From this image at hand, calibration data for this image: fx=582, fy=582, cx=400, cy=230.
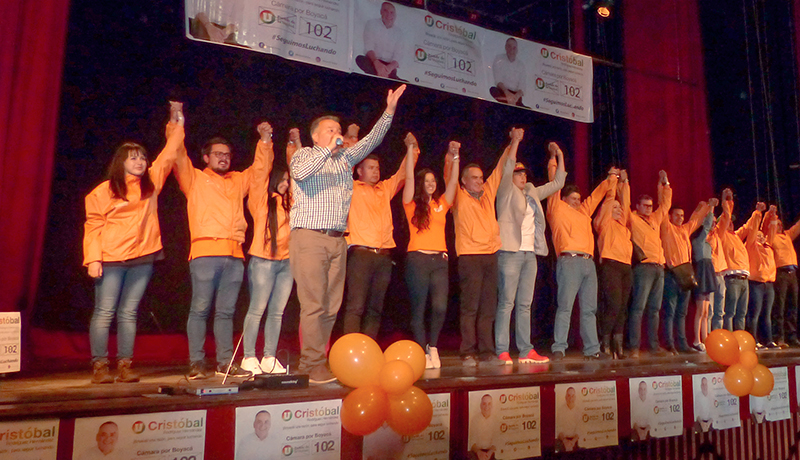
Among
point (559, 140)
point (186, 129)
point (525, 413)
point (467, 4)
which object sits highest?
point (467, 4)

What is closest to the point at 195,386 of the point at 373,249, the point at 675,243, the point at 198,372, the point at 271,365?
the point at 198,372

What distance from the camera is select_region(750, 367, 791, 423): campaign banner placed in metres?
3.87

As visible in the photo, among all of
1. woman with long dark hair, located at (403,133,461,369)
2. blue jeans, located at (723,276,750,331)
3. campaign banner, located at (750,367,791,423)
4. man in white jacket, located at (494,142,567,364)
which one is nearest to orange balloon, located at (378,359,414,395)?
woman with long dark hair, located at (403,133,461,369)

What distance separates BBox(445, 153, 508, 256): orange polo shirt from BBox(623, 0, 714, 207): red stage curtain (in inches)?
105

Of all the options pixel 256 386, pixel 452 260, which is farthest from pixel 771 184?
pixel 256 386

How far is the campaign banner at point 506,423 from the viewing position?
2758mm

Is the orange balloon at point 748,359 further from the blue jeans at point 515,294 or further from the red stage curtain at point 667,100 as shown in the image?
the red stage curtain at point 667,100

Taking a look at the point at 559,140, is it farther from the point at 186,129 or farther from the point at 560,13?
the point at 186,129

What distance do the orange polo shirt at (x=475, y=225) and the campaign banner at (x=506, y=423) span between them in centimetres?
133

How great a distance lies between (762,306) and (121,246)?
21.3ft

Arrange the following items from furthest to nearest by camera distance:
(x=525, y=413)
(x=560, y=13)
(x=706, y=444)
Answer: (x=560, y=13), (x=706, y=444), (x=525, y=413)

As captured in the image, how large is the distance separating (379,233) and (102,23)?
93.0 inches

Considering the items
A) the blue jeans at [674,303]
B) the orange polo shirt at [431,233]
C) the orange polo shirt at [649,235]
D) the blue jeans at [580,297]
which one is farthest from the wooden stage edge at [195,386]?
the blue jeans at [674,303]

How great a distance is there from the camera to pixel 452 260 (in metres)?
5.36
